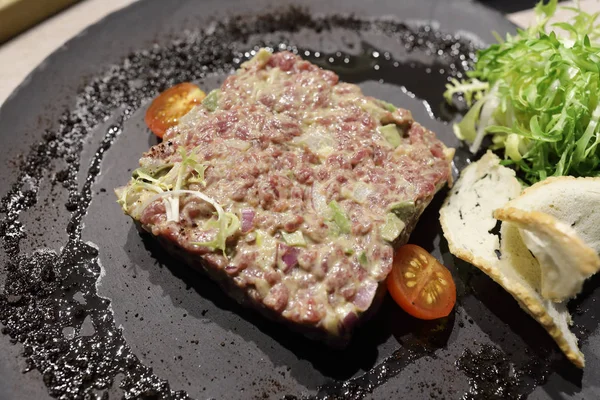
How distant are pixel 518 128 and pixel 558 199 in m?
0.95

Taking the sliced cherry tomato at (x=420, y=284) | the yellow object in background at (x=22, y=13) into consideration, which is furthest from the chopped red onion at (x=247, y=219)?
the yellow object in background at (x=22, y=13)

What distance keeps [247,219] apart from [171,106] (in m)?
2.02

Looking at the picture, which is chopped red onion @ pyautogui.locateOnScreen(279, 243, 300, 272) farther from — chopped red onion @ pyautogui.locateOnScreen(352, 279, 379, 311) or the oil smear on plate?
the oil smear on plate

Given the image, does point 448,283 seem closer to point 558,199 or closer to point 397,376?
point 397,376

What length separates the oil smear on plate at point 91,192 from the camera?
3719 millimetres

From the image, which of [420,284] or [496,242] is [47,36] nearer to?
[420,284]

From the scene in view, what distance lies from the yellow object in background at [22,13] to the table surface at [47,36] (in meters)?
0.07

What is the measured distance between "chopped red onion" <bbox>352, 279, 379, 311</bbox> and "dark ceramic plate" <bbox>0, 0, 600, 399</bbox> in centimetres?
59

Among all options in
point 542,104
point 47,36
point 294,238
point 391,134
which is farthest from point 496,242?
point 47,36

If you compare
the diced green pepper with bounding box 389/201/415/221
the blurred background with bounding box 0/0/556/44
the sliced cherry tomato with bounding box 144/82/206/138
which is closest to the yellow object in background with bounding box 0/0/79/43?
the blurred background with bounding box 0/0/556/44

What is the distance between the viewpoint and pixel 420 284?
3973mm

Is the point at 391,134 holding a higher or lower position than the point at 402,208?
higher

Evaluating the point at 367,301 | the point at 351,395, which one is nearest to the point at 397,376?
the point at 351,395

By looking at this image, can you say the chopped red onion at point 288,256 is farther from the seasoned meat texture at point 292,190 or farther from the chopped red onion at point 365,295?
the chopped red onion at point 365,295
